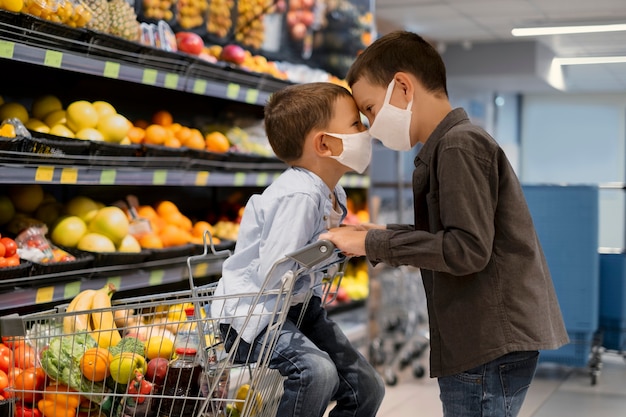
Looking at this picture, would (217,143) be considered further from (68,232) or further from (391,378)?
(391,378)

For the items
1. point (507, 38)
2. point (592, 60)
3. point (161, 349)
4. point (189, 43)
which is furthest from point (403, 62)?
point (592, 60)

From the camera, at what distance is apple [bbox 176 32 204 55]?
12.8ft

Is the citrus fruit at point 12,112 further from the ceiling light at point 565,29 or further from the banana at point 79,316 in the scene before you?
the ceiling light at point 565,29

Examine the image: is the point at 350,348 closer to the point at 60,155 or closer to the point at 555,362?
the point at 60,155

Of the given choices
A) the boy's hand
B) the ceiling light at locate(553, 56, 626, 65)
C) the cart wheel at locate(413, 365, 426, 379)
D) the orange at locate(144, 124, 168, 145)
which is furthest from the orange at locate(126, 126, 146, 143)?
the ceiling light at locate(553, 56, 626, 65)

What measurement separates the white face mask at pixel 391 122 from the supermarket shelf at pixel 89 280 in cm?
68

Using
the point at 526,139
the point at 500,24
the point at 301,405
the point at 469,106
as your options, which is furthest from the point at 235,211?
the point at 526,139

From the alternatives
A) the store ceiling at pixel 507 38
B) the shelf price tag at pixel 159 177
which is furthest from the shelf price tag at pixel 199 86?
the store ceiling at pixel 507 38

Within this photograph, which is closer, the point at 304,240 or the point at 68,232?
the point at 304,240

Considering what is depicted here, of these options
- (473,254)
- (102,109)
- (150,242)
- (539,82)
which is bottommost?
(150,242)

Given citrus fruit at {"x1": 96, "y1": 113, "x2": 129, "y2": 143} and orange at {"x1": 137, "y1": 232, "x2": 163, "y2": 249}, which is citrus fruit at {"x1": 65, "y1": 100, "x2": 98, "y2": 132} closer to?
citrus fruit at {"x1": 96, "y1": 113, "x2": 129, "y2": 143}

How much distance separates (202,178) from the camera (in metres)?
3.71

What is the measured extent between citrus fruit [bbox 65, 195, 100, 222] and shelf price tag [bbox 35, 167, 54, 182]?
601 mm

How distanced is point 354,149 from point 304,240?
34 centimetres
